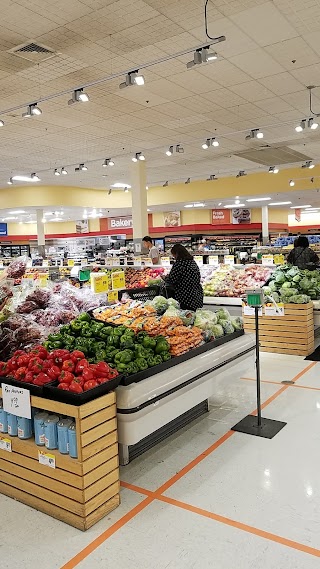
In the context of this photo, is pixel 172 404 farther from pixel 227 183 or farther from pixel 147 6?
pixel 227 183

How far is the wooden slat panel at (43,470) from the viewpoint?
2700 millimetres

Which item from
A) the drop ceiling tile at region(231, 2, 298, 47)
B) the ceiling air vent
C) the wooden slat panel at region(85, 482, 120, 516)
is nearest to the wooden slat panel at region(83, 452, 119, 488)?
the wooden slat panel at region(85, 482, 120, 516)

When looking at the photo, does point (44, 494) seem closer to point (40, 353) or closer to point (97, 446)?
point (97, 446)

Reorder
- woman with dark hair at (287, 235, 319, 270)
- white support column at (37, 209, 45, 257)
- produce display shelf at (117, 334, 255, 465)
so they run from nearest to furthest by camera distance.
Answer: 1. produce display shelf at (117, 334, 255, 465)
2. woman with dark hair at (287, 235, 319, 270)
3. white support column at (37, 209, 45, 257)

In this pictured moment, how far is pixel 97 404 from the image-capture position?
9.09ft

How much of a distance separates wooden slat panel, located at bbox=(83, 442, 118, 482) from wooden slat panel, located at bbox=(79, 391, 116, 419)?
0.28 meters

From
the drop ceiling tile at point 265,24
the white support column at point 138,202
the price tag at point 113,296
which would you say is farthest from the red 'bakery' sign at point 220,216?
the price tag at point 113,296

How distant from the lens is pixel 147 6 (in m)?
4.96

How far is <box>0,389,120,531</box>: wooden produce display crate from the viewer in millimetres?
2691

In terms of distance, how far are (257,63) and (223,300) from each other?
3.90 metres

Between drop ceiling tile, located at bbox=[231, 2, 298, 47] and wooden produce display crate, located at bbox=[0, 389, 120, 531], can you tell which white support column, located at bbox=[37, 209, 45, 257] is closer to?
drop ceiling tile, located at bbox=[231, 2, 298, 47]

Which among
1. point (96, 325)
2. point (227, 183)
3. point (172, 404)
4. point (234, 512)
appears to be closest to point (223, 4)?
point (96, 325)

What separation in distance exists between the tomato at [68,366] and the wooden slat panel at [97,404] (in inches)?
12.6

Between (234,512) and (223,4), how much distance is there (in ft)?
16.4
